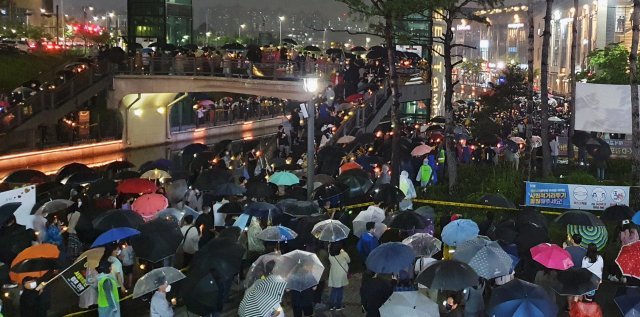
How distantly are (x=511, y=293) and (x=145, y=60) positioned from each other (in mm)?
34204

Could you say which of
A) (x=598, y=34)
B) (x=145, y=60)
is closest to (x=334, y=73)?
(x=145, y=60)

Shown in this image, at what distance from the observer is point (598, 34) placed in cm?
6550

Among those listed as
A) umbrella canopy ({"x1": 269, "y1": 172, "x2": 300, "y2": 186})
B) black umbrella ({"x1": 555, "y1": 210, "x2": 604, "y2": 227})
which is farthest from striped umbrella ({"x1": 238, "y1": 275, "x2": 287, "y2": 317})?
umbrella canopy ({"x1": 269, "y1": 172, "x2": 300, "y2": 186})

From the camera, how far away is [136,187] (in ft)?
55.8

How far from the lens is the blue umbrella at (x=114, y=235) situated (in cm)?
1217

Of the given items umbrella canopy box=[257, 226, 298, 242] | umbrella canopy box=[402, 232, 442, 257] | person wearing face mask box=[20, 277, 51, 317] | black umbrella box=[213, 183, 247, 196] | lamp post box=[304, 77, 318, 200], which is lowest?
person wearing face mask box=[20, 277, 51, 317]

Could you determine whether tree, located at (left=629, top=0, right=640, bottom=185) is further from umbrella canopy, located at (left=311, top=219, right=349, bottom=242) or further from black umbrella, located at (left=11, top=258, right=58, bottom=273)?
black umbrella, located at (left=11, top=258, right=58, bottom=273)

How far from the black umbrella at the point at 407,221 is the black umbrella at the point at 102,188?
744 cm

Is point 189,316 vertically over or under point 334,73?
under

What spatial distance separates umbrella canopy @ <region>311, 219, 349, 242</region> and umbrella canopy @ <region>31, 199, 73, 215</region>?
5.95 meters

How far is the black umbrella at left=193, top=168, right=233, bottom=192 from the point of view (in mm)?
17797

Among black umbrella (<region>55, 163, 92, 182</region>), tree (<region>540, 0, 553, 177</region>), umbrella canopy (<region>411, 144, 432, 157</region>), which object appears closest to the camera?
black umbrella (<region>55, 163, 92, 182</region>)

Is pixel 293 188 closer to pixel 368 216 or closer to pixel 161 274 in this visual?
pixel 368 216

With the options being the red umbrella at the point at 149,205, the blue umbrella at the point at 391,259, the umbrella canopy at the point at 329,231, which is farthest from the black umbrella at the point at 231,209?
the blue umbrella at the point at 391,259
